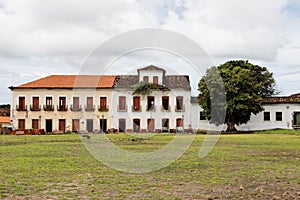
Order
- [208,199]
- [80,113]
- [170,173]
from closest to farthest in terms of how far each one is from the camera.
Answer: [208,199] → [170,173] → [80,113]

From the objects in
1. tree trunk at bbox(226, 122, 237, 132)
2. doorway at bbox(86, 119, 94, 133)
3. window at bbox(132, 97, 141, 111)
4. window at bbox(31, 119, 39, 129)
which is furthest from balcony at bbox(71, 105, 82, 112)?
tree trunk at bbox(226, 122, 237, 132)

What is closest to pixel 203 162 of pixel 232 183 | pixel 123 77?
pixel 232 183

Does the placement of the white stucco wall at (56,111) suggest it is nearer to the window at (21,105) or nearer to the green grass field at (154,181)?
the window at (21,105)

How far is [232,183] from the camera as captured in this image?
9.09 m

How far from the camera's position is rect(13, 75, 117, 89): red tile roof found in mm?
48719

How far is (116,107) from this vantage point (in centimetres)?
4834

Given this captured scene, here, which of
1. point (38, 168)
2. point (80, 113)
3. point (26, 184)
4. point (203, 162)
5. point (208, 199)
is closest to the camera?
point (208, 199)

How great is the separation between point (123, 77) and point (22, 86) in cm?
1151

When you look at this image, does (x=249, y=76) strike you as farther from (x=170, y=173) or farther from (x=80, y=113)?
(x=170, y=173)

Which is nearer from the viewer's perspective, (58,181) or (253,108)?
(58,181)

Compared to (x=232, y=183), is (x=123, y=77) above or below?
above

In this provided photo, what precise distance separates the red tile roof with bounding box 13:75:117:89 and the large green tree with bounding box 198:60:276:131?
1131cm

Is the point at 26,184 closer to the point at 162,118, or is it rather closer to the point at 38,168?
the point at 38,168

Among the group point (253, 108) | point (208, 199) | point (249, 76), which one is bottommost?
point (208, 199)
